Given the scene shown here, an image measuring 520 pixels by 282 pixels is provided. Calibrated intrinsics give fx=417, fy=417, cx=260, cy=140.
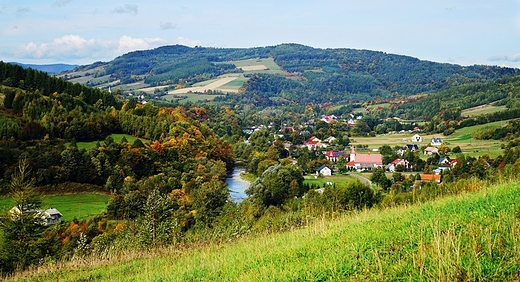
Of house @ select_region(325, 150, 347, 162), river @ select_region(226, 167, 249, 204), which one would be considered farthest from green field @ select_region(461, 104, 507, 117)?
river @ select_region(226, 167, 249, 204)

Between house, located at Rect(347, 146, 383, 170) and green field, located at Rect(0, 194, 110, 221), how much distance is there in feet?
117

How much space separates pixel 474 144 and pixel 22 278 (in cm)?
6585

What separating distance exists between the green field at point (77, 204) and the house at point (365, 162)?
35808 mm

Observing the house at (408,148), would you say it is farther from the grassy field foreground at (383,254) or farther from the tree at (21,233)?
the grassy field foreground at (383,254)

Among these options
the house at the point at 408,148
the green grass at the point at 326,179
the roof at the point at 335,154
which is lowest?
the green grass at the point at 326,179

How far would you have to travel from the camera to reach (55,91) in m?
64.2

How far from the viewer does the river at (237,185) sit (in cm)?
4541

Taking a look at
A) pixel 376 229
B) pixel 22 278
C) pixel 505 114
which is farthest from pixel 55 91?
pixel 505 114

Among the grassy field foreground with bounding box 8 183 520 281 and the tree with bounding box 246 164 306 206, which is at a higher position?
the grassy field foreground with bounding box 8 183 520 281

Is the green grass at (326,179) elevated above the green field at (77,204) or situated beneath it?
situated beneath

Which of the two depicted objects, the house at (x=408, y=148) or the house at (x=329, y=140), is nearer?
the house at (x=408, y=148)

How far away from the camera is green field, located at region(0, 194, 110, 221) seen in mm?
35125

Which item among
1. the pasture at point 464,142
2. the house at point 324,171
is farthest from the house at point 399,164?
the house at point 324,171

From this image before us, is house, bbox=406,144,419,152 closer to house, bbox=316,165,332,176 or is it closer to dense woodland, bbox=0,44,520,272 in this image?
dense woodland, bbox=0,44,520,272
